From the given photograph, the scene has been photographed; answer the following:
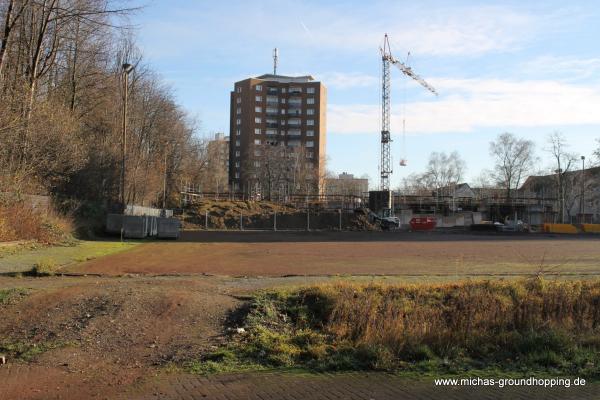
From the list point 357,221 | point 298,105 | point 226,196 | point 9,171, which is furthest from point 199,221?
point 298,105

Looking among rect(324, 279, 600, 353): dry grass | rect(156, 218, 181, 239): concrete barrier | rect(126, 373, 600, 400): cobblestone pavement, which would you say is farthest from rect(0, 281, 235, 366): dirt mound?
rect(156, 218, 181, 239): concrete barrier

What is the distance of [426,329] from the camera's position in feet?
33.7

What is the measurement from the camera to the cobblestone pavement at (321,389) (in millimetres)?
6145

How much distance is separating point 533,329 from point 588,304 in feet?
12.3

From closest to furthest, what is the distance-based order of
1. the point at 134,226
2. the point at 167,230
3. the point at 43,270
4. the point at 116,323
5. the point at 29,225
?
the point at 116,323 < the point at 43,270 < the point at 29,225 < the point at 134,226 < the point at 167,230

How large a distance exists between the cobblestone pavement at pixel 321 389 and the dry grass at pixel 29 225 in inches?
828

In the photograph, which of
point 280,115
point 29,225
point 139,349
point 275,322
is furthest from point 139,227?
point 280,115

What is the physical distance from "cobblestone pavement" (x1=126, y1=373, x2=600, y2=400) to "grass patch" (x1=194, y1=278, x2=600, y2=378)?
1.69 ft

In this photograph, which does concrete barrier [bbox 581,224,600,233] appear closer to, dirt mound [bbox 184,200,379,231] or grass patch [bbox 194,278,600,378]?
dirt mound [bbox 184,200,379,231]

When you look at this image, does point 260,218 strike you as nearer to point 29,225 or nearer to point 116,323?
point 29,225

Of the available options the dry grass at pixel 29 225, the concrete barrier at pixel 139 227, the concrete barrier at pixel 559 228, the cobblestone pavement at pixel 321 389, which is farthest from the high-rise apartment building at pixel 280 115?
the cobblestone pavement at pixel 321 389

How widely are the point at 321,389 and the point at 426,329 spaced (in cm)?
442

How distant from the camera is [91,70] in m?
48.0

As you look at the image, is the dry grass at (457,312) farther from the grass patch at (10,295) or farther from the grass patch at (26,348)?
the grass patch at (10,295)
